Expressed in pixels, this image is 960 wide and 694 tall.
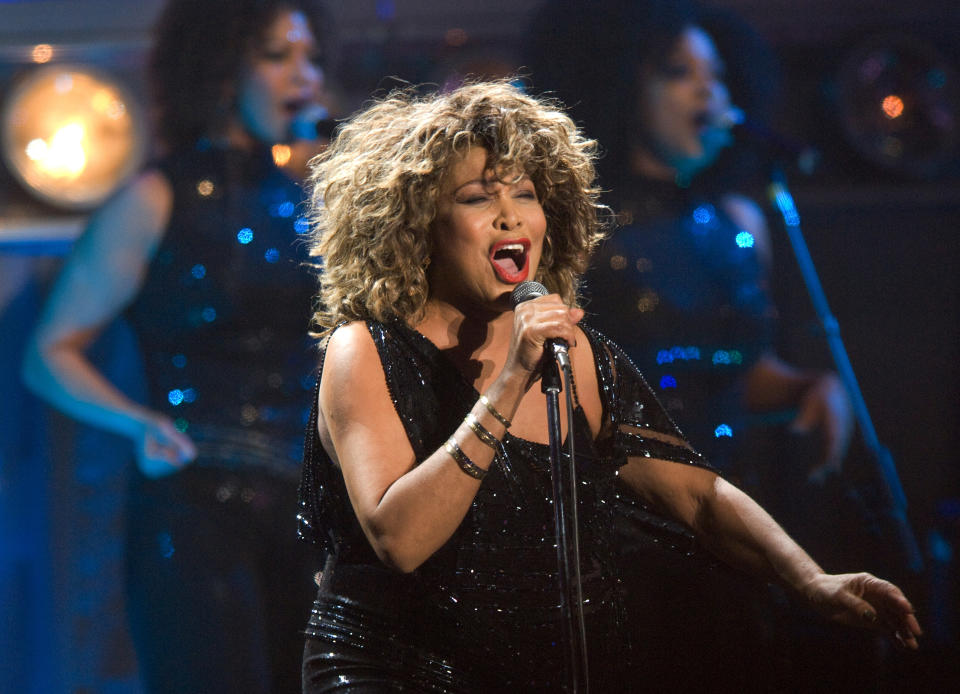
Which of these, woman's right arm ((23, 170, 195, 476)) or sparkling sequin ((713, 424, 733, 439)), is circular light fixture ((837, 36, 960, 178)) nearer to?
sparkling sequin ((713, 424, 733, 439))

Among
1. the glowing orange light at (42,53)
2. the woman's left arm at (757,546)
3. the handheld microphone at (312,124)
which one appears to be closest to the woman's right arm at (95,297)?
the handheld microphone at (312,124)

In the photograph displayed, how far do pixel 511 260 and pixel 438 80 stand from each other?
176 cm

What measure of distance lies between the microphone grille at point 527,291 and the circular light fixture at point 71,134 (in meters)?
2.23

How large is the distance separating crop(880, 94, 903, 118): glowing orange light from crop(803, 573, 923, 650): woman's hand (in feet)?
7.98

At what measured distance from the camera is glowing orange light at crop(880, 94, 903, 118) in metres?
3.34

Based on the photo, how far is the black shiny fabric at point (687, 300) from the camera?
2869mm

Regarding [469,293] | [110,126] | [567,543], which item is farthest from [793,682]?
[110,126]

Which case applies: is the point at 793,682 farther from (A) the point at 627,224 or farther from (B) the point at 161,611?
(B) the point at 161,611

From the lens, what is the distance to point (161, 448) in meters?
2.91

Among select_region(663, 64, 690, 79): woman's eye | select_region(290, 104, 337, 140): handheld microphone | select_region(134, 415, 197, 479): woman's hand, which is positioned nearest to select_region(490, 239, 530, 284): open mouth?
select_region(290, 104, 337, 140): handheld microphone

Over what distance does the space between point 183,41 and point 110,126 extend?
0.44 meters

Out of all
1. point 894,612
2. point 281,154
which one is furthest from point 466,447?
point 281,154

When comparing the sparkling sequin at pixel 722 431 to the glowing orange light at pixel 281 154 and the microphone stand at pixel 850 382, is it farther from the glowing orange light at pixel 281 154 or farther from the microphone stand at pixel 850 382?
the glowing orange light at pixel 281 154

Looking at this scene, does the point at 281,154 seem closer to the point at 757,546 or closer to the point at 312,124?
the point at 312,124
